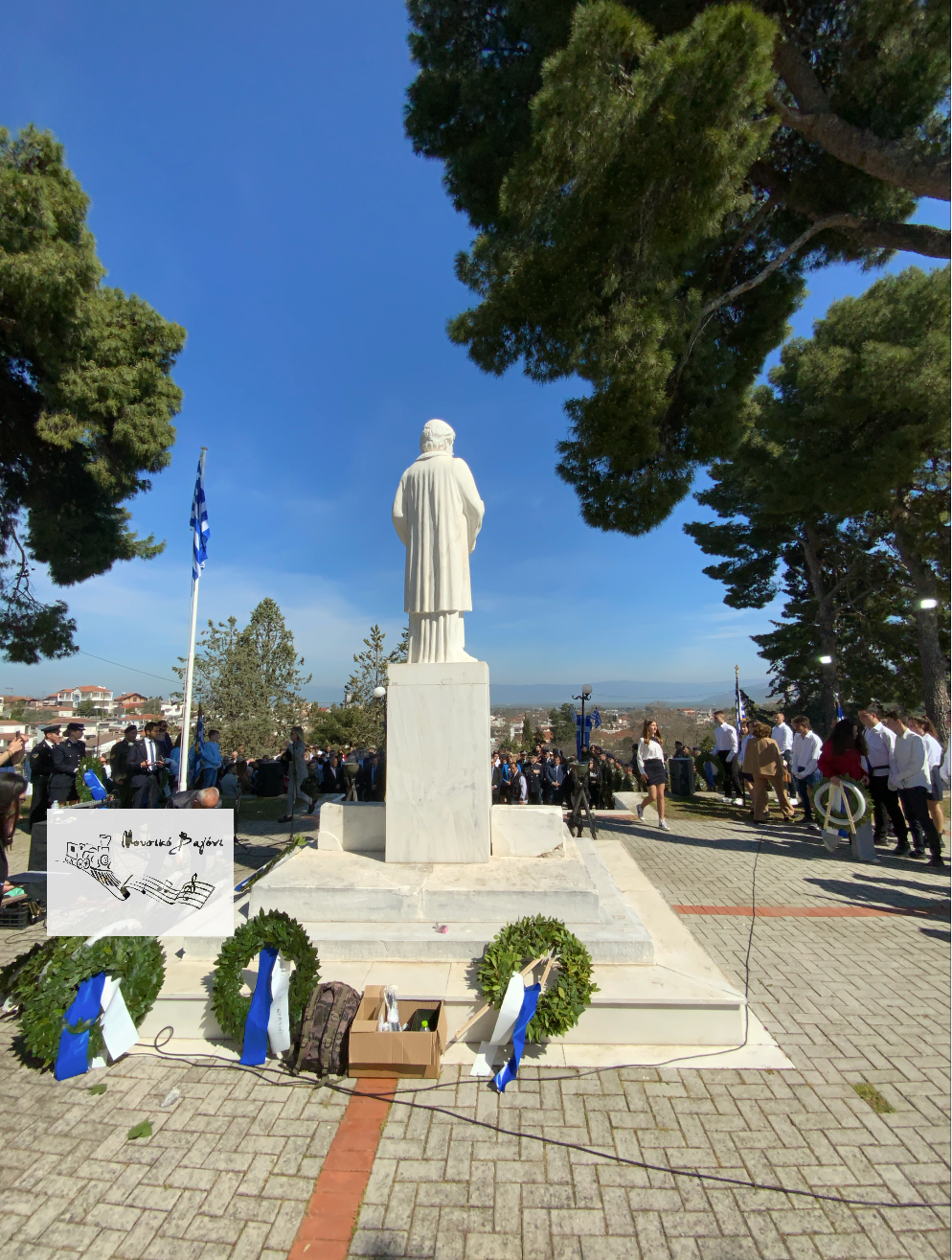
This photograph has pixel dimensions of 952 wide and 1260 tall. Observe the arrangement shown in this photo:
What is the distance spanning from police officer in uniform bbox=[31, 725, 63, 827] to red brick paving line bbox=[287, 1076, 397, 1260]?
25.0ft

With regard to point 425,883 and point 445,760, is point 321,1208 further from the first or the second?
point 445,760

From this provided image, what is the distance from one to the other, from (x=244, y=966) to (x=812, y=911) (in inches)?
194

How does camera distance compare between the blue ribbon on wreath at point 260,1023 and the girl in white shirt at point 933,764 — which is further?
the girl in white shirt at point 933,764

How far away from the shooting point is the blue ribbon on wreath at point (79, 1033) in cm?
308

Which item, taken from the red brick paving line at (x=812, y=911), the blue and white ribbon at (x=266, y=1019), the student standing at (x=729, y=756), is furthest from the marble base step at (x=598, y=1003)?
the student standing at (x=729, y=756)

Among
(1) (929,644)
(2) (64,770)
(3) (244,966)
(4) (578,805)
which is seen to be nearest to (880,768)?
(4) (578,805)

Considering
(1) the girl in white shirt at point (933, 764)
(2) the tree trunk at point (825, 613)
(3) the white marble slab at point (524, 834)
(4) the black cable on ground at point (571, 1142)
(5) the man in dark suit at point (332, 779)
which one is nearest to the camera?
(4) the black cable on ground at point (571, 1142)

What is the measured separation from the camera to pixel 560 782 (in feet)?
38.7

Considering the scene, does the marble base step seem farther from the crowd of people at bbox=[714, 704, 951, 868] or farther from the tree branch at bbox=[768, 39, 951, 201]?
the tree branch at bbox=[768, 39, 951, 201]

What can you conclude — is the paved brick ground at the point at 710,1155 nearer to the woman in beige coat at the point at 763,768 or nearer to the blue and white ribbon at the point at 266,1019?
the blue and white ribbon at the point at 266,1019

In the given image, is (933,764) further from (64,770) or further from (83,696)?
(83,696)

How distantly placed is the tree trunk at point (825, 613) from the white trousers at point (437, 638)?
18079mm

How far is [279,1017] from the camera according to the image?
3.14m

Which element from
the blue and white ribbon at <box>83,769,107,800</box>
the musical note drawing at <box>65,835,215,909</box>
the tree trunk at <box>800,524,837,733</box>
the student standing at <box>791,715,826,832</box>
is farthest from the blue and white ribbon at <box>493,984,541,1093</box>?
the tree trunk at <box>800,524,837,733</box>
